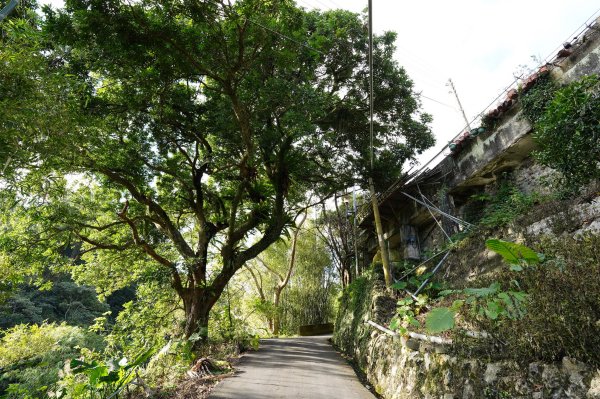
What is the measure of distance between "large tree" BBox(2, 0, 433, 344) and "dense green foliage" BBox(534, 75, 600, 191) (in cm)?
444

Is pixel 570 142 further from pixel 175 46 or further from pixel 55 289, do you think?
pixel 55 289

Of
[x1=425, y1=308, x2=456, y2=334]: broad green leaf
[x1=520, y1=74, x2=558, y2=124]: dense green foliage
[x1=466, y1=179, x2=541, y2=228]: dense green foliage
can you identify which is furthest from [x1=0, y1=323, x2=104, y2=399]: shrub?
[x1=520, y1=74, x2=558, y2=124]: dense green foliage

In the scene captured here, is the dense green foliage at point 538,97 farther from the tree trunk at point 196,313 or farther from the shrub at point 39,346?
the shrub at point 39,346

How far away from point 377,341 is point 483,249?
2963 millimetres

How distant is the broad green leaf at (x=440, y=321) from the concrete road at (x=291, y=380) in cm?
242

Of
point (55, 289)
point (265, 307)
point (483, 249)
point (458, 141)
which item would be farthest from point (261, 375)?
point (55, 289)

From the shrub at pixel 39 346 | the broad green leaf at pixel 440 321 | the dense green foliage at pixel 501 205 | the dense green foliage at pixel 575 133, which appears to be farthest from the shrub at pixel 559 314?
the shrub at pixel 39 346

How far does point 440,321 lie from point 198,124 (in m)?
8.03

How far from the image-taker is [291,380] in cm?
580

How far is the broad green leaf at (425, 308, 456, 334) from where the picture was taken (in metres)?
3.26

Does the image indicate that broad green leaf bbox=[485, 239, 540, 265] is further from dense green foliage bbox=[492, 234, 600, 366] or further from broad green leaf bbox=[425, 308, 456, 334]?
broad green leaf bbox=[425, 308, 456, 334]

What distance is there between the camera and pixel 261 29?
6344 mm

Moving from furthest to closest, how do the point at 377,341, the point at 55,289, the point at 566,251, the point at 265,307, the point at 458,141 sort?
the point at 55,289 → the point at 265,307 → the point at 458,141 → the point at 377,341 → the point at 566,251

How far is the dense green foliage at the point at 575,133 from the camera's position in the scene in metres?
4.82
